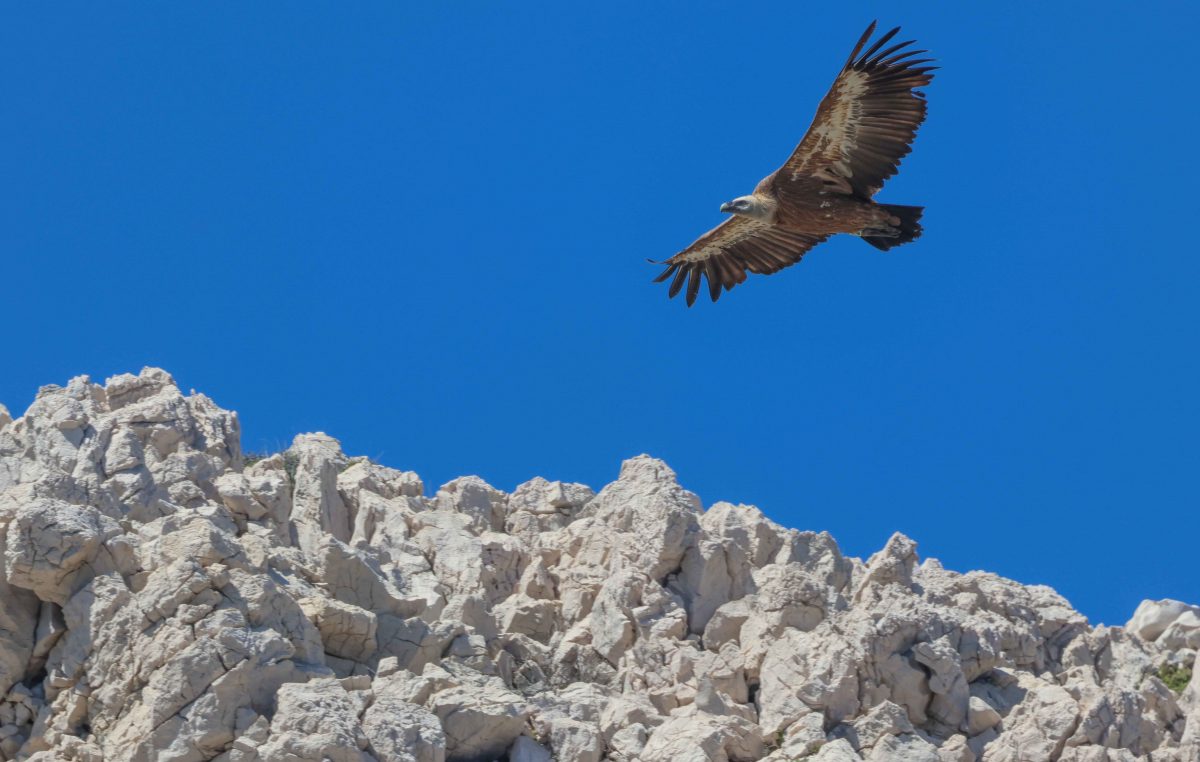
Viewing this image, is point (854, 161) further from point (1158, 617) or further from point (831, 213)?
point (1158, 617)

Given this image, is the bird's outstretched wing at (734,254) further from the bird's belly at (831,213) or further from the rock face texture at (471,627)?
the rock face texture at (471,627)

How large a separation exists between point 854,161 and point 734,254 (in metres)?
2.84

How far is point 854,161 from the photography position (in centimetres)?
2625

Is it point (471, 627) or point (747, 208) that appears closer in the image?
point (747, 208)

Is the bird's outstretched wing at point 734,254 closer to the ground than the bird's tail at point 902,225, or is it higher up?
higher up

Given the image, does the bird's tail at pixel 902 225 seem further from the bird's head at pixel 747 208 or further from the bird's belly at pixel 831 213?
the bird's head at pixel 747 208

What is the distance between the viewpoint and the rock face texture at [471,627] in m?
27.9

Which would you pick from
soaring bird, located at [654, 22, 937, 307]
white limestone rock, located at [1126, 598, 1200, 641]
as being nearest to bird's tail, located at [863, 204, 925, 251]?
soaring bird, located at [654, 22, 937, 307]

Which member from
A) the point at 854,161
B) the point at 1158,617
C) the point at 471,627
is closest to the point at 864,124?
the point at 854,161

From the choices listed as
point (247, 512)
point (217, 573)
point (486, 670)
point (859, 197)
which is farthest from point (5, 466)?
point (859, 197)

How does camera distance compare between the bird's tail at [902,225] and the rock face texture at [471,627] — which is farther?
the rock face texture at [471,627]

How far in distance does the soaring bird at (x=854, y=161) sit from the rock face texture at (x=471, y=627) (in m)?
7.41

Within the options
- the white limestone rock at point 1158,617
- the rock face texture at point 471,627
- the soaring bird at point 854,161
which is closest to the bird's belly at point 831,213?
the soaring bird at point 854,161

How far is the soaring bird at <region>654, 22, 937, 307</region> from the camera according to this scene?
25.6m
